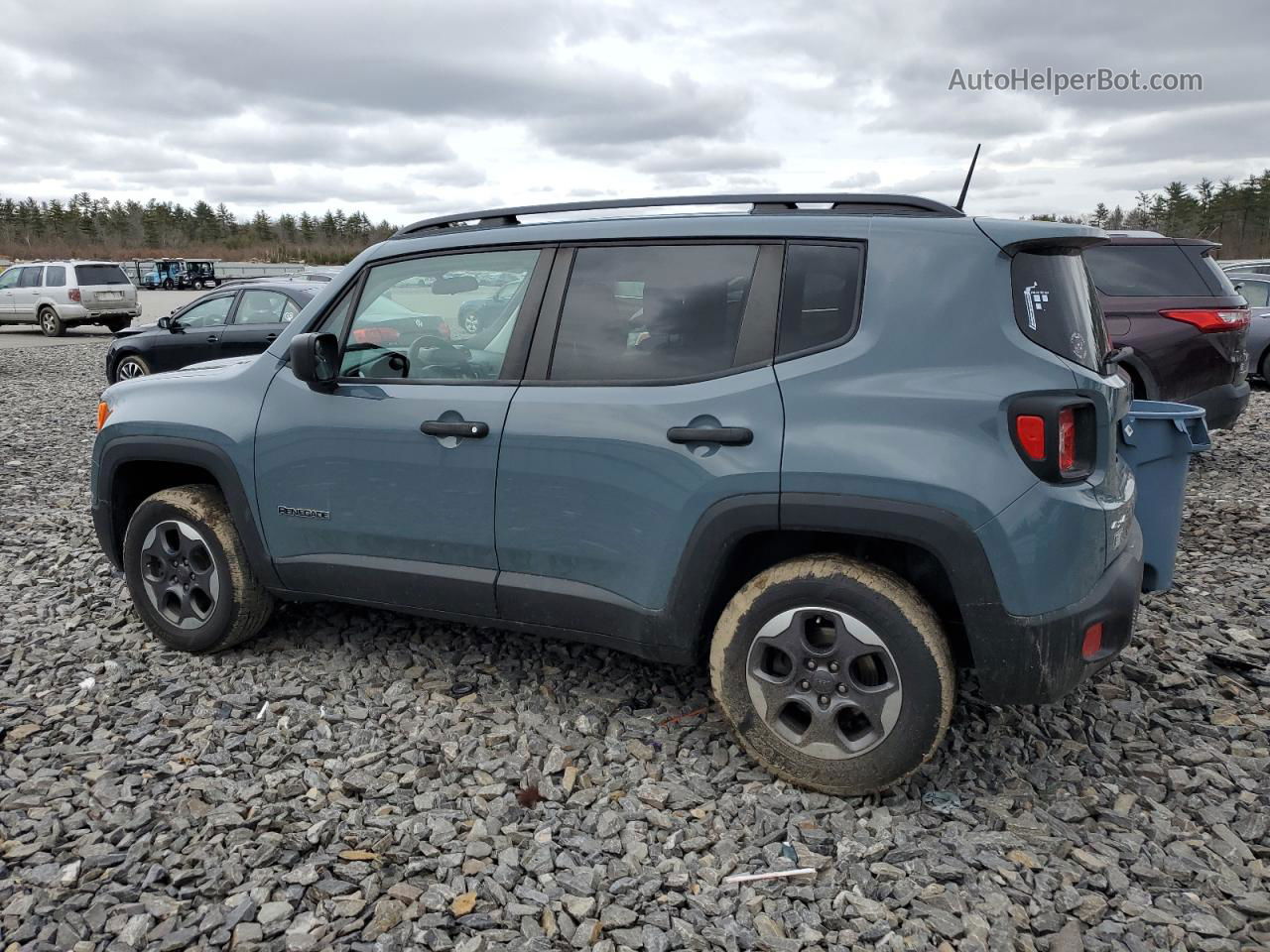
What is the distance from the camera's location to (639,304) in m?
3.32

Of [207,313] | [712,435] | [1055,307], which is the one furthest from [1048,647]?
[207,313]

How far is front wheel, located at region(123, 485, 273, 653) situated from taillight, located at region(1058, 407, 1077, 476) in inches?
124

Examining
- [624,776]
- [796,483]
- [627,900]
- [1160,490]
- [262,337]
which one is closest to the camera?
[627,900]

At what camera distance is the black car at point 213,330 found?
38.3 ft

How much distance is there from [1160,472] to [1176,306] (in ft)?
13.6

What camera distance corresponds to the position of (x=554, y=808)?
311cm

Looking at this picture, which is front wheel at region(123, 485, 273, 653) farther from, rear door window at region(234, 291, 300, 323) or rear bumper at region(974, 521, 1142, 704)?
rear door window at region(234, 291, 300, 323)

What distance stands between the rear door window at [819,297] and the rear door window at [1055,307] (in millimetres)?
470

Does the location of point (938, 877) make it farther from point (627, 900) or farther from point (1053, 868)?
point (627, 900)

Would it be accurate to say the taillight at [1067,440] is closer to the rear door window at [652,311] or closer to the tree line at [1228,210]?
the rear door window at [652,311]

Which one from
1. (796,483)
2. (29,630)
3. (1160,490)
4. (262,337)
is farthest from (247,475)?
(262,337)

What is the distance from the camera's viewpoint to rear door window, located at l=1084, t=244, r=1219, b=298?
750 centimetres

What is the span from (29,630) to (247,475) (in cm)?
156

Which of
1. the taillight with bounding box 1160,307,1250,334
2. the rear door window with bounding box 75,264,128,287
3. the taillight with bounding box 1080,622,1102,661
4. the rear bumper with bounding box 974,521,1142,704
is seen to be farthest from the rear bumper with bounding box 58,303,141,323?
the taillight with bounding box 1080,622,1102,661
